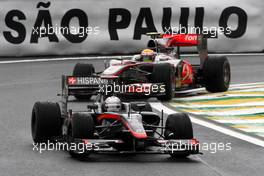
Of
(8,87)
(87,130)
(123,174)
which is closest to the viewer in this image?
(123,174)

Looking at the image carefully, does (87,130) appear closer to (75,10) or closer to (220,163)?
(220,163)

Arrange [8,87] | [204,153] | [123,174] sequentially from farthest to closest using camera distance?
[8,87] < [204,153] < [123,174]

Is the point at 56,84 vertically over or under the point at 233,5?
under

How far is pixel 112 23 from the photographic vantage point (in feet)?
86.4

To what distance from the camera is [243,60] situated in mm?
26203

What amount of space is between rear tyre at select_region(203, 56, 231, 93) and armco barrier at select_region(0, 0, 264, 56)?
7033 millimetres

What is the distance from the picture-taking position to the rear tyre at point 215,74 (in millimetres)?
18953

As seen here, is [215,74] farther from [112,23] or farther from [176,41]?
[112,23]

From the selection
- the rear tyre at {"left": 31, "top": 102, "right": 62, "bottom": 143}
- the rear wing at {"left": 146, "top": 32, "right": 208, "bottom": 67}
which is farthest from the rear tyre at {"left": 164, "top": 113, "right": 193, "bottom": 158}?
the rear wing at {"left": 146, "top": 32, "right": 208, "bottom": 67}

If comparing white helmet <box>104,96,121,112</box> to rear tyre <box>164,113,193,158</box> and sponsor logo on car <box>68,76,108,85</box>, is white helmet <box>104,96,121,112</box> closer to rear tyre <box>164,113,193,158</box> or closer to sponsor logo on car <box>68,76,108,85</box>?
rear tyre <box>164,113,193,158</box>

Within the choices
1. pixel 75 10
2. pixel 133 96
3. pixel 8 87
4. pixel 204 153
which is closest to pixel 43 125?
pixel 204 153

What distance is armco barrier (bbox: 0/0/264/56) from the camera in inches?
1010

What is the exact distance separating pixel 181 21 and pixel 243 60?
1.99 meters

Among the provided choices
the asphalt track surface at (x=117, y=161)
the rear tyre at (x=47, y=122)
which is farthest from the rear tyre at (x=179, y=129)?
the rear tyre at (x=47, y=122)
